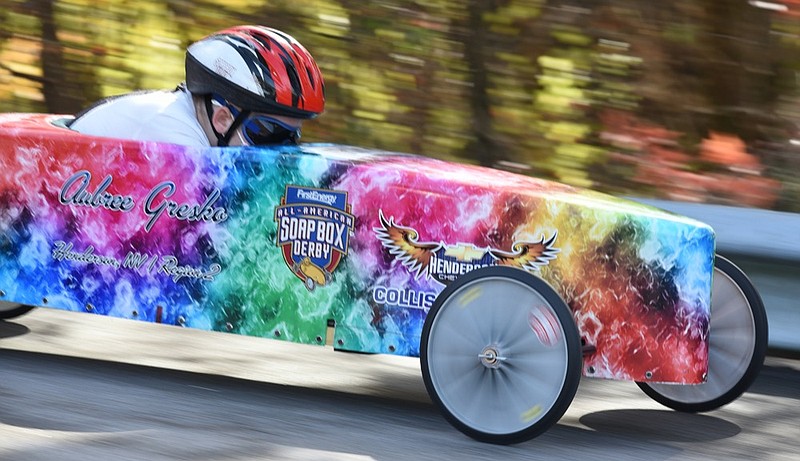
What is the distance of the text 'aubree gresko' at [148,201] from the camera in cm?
526

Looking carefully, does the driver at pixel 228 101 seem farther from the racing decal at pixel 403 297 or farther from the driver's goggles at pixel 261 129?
the racing decal at pixel 403 297

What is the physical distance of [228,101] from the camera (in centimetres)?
565

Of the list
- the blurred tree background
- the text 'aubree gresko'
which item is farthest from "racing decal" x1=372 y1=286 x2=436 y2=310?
the blurred tree background

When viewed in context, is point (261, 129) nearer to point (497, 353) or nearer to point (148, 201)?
point (148, 201)

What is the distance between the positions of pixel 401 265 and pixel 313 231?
393 millimetres

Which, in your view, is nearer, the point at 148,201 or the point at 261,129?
the point at 148,201

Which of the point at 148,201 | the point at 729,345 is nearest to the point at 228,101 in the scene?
the point at 148,201

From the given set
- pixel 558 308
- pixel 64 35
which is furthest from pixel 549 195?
pixel 64 35

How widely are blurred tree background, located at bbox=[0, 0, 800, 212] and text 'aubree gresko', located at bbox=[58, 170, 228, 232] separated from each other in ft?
13.1

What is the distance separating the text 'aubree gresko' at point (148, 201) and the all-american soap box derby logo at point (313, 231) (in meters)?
0.28

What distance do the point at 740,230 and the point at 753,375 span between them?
1.40 metres

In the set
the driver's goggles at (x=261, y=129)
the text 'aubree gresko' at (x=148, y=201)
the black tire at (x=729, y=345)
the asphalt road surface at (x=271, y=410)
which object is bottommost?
the asphalt road surface at (x=271, y=410)

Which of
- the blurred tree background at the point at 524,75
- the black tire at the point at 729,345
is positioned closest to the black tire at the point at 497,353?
the black tire at the point at 729,345

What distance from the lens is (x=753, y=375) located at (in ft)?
17.1
